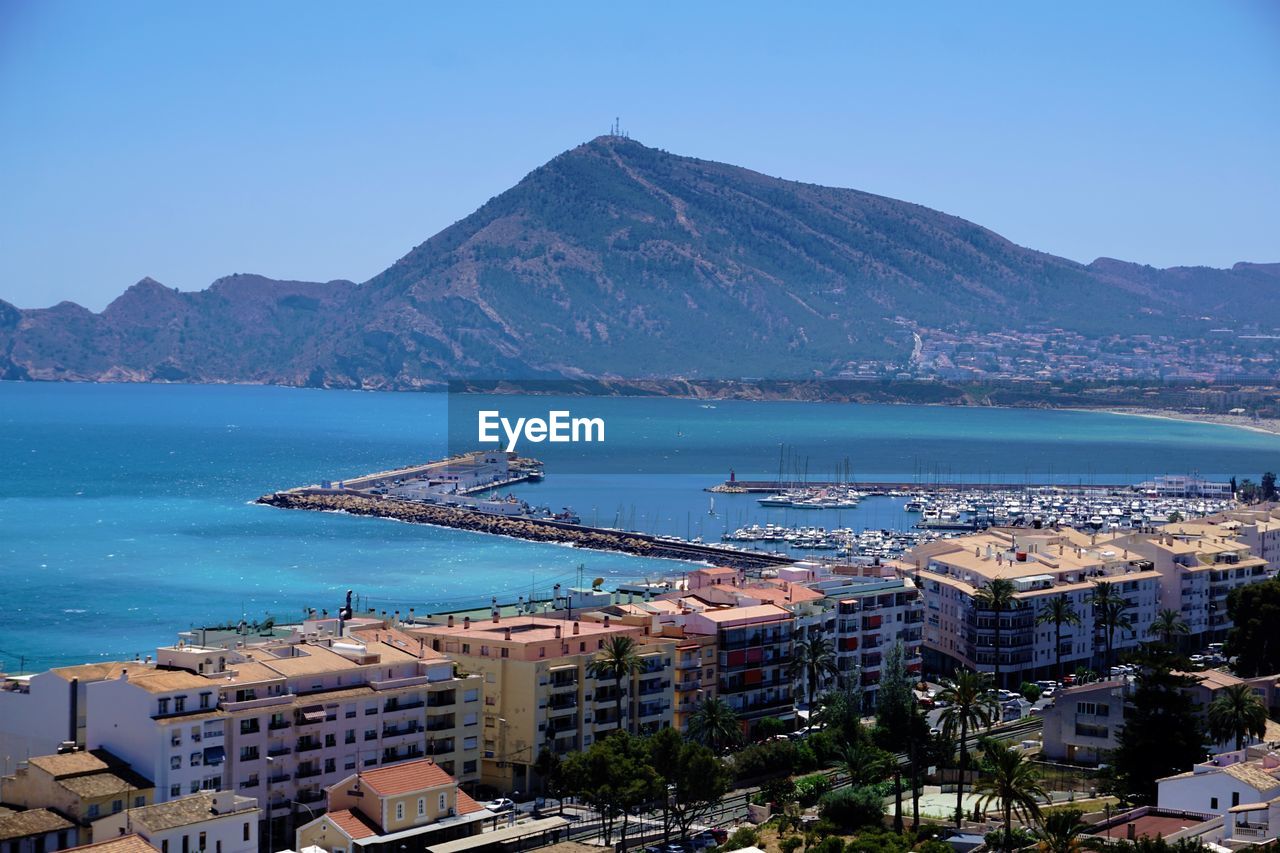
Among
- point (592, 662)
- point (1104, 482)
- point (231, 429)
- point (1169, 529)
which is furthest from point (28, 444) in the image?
point (592, 662)

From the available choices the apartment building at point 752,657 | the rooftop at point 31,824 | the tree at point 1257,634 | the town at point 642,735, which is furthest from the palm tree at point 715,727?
the rooftop at point 31,824

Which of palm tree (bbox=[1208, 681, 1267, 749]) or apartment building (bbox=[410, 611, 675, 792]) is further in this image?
apartment building (bbox=[410, 611, 675, 792])

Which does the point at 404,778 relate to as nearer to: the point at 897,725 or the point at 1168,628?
the point at 897,725

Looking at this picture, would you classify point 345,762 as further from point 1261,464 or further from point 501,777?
point 1261,464

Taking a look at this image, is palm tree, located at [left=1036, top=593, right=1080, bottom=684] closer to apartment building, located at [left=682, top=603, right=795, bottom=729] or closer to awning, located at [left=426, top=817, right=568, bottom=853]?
apartment building, located at [left=682, top=603, right=795, bottom=729]

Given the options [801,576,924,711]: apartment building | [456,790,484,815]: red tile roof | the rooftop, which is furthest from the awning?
[801,576,924,711]: apartment building

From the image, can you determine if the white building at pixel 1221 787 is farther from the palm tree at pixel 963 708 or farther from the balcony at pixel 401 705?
the balcony at pixel 401 705
